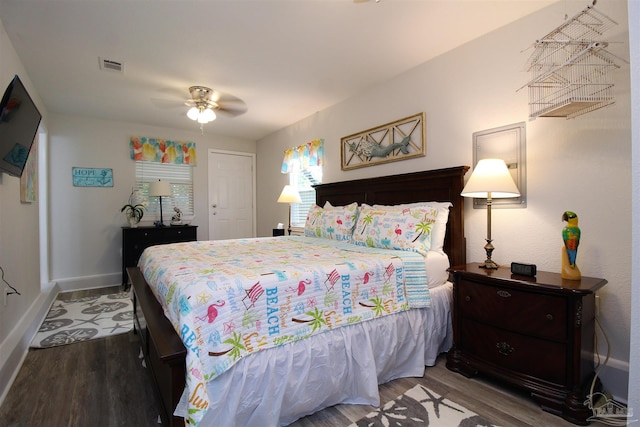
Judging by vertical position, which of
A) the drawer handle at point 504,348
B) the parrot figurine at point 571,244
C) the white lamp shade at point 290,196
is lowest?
the drawer handle at point 504,348

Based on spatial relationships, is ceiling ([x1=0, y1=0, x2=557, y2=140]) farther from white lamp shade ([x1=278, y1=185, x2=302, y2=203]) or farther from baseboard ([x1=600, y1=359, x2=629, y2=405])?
baseboard ([x1=600, y1=359, x2=629, y2=405])

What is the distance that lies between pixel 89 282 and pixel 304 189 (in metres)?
3.46

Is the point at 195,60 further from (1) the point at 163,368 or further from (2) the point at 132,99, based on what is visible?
(1) the point at 163,368

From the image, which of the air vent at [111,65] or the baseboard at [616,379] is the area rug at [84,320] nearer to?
the air vent at [111,65]

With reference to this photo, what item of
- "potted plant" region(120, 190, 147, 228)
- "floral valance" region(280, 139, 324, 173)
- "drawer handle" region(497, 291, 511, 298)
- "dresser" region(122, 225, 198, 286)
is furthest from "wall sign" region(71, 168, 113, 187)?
"drawer handle" region(497, 291, 511, 298)

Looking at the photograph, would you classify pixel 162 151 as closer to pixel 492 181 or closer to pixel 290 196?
pixel 290 196

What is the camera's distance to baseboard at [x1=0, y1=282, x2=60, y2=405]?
1900mm

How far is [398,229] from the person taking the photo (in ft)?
7.82

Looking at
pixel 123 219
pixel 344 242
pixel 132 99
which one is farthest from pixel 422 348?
pixel 123 219

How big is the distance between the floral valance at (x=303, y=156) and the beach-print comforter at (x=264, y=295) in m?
2.12

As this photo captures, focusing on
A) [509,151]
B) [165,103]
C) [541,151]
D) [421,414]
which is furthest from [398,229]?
[165,103]

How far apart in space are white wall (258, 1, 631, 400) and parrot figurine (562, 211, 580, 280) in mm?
232

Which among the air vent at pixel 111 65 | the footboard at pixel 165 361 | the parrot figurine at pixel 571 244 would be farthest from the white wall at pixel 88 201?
the parrot figurine at pixel 571 244

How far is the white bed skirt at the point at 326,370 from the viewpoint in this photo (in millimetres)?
1351
